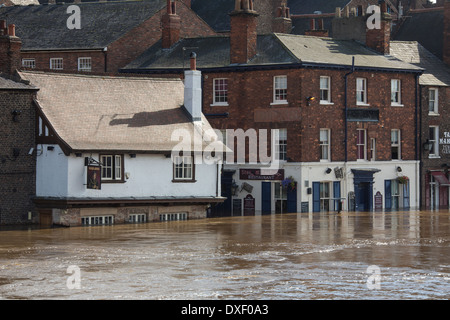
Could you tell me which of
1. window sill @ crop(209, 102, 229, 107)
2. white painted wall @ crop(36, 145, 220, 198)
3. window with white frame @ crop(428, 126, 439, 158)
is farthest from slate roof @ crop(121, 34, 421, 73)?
white painted wall @ crop(36, 145, 220, 198)

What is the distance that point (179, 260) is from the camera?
36625 mm

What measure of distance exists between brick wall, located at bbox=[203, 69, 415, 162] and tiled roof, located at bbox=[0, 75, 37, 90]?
47.8ft

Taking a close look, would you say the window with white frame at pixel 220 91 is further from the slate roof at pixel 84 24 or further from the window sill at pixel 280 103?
the slate roof at pixel 84 24

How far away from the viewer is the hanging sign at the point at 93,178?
155 ft

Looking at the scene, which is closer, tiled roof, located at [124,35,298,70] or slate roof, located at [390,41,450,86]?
tiled roof, located at [124,35,298,70]

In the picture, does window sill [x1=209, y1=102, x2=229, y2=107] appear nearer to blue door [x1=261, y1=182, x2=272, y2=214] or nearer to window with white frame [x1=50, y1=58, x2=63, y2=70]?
blue door [x1=261, y1=182, x2=272, y2=214]

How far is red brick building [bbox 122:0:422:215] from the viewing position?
57.9 metres

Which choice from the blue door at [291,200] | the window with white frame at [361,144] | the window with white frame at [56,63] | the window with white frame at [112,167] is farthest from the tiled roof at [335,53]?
the window with white frame at [56,63]

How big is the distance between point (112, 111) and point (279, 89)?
1185cm

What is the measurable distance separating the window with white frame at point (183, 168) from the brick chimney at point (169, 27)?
49.1 feet

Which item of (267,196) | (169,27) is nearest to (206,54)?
(169,27)

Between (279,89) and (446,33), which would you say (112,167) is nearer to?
(279,89)

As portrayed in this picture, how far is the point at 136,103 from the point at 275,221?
9165 mm

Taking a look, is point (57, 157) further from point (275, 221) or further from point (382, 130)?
point (382, 130)
